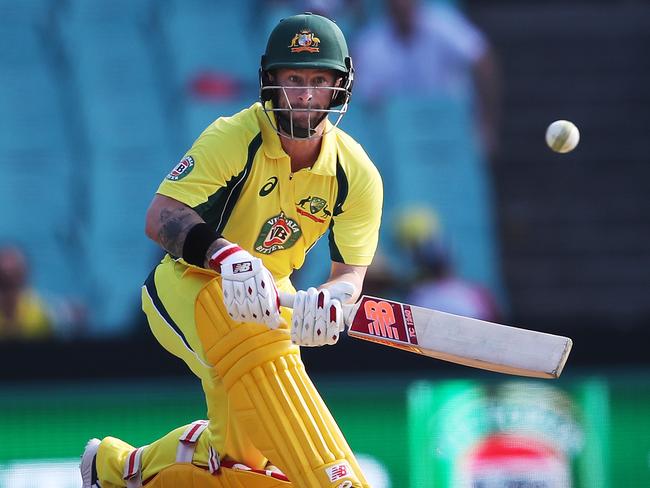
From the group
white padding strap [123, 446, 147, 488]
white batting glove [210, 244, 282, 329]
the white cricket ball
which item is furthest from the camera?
the white cricket ball

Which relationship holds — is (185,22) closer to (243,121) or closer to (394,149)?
(394,149)

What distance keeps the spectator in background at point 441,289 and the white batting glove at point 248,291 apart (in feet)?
12.8

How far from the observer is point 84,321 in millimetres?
8383

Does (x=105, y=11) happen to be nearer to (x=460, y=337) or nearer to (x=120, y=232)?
(x=120, y=232)

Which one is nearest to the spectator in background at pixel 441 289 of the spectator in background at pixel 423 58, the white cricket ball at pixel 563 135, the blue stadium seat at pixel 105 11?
the spectator in background at pixel 423 58

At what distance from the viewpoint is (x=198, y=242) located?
3.81 meters

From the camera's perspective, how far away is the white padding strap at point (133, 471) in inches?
167

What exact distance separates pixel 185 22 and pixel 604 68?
3210 millimetres

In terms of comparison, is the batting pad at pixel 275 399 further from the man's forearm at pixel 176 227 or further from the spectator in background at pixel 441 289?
the spectator in background at pixel 441 289

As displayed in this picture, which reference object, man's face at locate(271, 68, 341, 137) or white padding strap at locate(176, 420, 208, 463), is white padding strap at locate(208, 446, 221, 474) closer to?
white padding strap at locate(176, 420, 208, 463)

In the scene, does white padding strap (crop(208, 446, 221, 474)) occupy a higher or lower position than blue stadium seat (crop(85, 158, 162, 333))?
lower

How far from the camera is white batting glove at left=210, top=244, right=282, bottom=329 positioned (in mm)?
3645

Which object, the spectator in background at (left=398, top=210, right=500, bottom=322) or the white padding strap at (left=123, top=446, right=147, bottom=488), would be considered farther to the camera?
the spectator in background at (left=398, top=210, right=500, bottom=322)

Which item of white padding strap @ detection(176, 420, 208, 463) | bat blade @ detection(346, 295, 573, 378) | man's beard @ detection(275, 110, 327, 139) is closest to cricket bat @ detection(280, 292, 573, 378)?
bat blade @ detection(346, 295, 573, 378)
